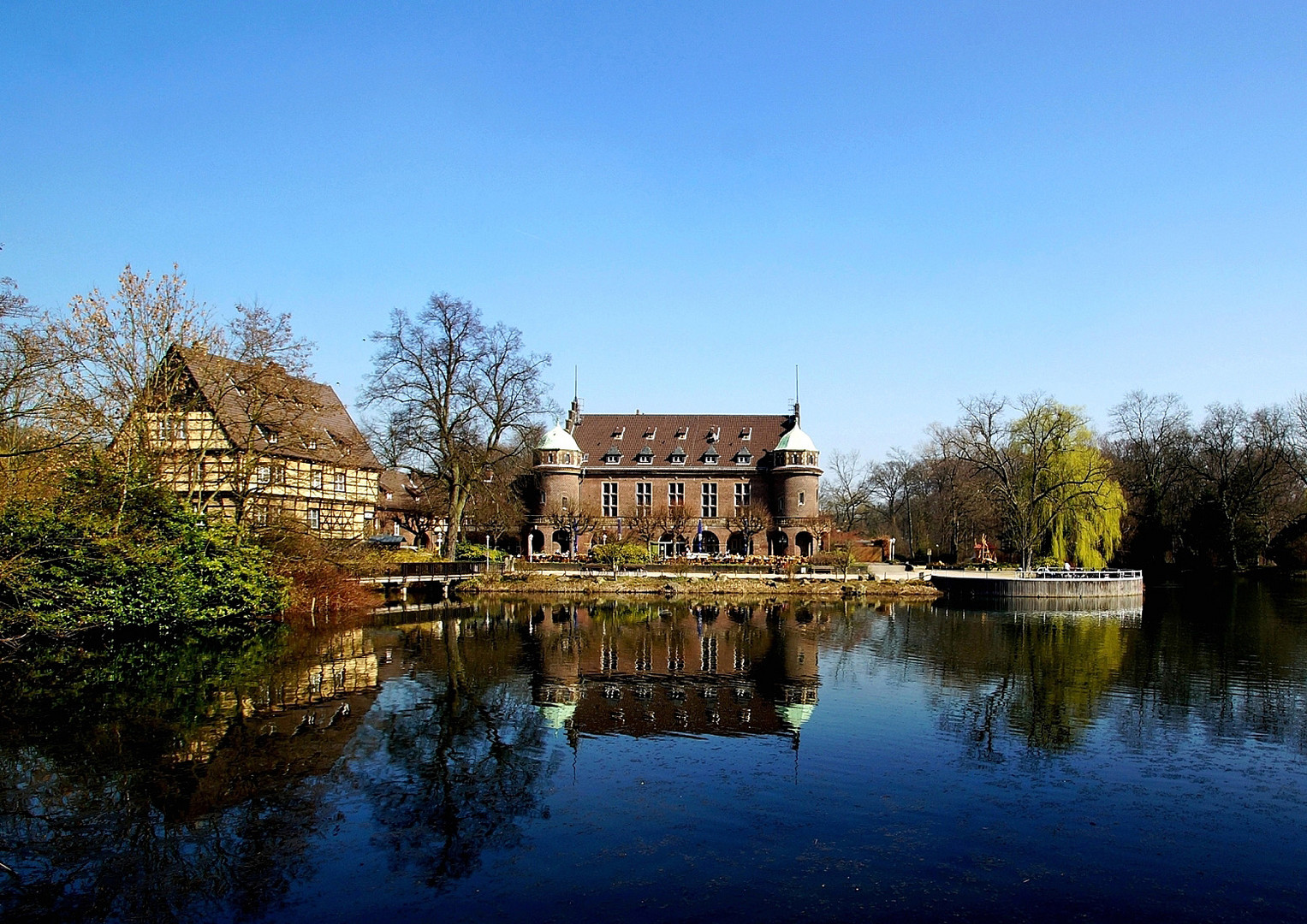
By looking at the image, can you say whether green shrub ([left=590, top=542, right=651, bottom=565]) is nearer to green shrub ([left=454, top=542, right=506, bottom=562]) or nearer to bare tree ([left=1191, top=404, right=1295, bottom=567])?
green shrub ([left=454, top=542, right=506, bottom=562])

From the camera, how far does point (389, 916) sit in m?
7.55

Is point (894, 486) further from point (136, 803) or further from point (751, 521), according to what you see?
point (136, 803)

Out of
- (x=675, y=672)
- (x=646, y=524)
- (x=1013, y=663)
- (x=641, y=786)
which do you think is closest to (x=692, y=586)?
(x=646, y=524)

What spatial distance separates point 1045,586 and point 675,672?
23.9m

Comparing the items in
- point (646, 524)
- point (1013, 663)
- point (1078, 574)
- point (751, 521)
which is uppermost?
point (751, 521)

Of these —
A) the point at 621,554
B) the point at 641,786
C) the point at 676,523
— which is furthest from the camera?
the point at 676,523

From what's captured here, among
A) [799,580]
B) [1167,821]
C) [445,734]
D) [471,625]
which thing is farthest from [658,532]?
[1167,821]

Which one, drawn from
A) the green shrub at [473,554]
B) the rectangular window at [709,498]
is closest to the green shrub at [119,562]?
the green shrub at [473,554]

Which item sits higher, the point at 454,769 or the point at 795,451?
the point at 795,451

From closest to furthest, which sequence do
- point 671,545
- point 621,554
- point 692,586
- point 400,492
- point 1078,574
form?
point 692,586 → point 1078,574 → point 621,554 → point 671,545 → point 400,492

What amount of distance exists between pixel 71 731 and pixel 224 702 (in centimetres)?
245

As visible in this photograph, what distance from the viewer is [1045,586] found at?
36.9 m

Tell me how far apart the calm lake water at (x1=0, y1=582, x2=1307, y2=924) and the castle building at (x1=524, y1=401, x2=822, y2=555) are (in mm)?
27416

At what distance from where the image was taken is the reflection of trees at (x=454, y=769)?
922 cm
